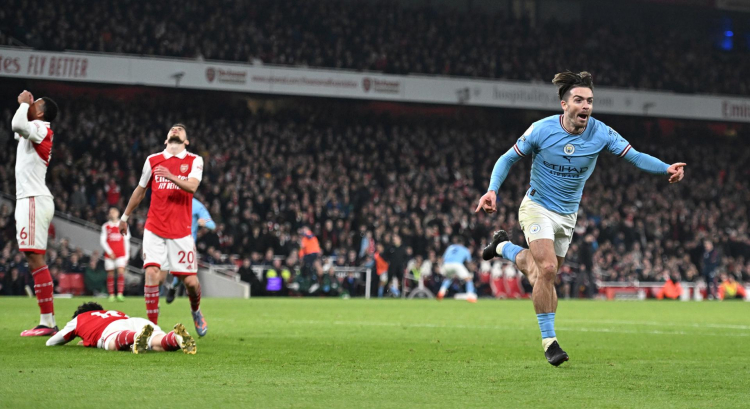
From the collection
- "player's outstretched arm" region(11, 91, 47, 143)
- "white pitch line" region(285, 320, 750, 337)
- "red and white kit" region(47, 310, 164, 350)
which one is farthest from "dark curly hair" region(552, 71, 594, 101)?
"white pitch line" region(285, 320, 750, 337)

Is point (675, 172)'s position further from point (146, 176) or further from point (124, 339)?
point (146, 176)

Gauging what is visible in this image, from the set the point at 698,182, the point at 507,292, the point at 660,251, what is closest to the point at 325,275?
the point at 507,292

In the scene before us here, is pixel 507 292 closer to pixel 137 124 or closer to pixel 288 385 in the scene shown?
pixel 137 124

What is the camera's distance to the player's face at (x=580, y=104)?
23.4 ft

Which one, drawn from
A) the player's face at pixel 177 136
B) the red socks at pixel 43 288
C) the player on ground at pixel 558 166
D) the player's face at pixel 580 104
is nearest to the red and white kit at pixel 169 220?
the player's face at pixel 177 136

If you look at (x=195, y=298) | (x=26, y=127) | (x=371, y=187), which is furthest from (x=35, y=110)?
(x=371, y=187)

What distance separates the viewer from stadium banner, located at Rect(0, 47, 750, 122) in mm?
27719

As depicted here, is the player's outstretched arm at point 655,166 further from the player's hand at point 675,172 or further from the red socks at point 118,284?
the red socks at point 118,284

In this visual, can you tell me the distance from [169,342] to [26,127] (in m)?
2.64

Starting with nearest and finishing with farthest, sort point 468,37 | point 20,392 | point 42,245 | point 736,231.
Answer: point 20,392 → point 42,245 → point 736,231 → point 468,37

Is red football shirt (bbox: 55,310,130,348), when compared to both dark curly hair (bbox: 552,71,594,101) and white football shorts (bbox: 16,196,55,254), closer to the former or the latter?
white football shorts (bbox: 16,196,55,254)

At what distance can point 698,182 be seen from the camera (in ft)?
119

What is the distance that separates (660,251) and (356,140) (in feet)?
37.8

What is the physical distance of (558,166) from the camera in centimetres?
727
